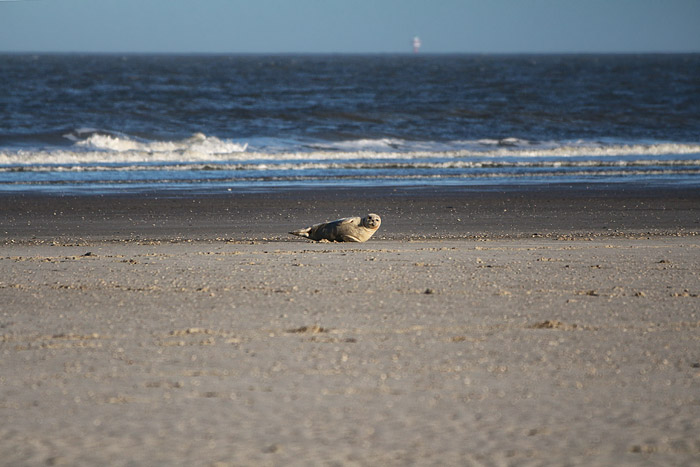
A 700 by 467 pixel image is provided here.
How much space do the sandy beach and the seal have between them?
0.69ft

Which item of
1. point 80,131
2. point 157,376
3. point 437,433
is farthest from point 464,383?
point 80,131

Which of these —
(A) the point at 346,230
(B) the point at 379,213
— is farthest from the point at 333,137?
(A) the point at 346,230

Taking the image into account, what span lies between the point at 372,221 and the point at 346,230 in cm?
34

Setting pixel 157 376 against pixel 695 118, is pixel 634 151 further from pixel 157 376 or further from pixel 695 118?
pixel 157 376

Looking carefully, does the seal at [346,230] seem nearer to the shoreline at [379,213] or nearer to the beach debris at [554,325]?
the shoreline at [379,213]

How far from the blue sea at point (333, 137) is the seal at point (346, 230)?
613 cm

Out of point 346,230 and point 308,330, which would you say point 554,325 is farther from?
point 346,230

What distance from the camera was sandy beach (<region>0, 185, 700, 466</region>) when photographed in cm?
352

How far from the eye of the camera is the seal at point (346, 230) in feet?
31.3

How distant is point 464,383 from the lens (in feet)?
13.9

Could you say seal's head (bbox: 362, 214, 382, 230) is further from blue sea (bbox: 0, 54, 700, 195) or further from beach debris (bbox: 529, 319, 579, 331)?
blue sea (bbox: 0, 54, 700, 195)

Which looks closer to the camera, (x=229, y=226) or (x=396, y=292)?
(x=396, y=292)

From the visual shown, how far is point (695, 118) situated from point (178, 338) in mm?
35380

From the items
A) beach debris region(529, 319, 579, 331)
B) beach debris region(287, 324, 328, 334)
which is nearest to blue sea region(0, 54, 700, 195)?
beach debris region(287, 324, 328, 334)
